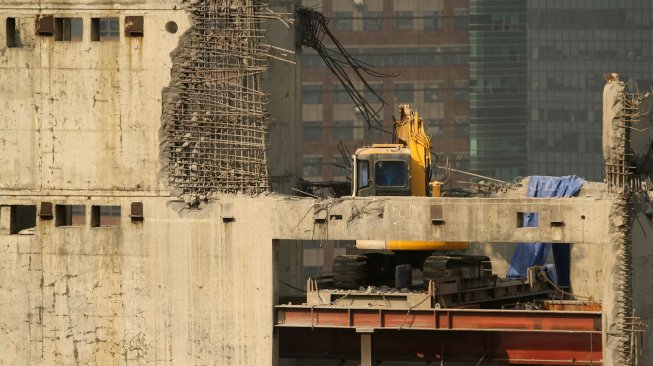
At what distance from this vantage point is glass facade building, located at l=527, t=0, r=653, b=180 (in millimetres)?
154750

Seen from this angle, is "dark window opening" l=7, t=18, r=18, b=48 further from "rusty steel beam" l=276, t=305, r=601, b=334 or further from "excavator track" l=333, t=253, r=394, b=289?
"excavator track" l=333, t=253, r=394, b=289

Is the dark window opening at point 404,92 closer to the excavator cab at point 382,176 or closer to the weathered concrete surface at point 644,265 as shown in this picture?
the excavator cab at point 382,176

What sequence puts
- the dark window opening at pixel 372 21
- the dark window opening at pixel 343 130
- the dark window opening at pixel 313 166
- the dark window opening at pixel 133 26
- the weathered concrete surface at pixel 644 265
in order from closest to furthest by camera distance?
1. the weathered concrete surface at pixel 644 265
2. the dark window opening at pixel 133 26
3. the dark window opening at pixel 313 166
4. the dark window opening at pixel 343 130
5. the dark window opening at pixel 372 21

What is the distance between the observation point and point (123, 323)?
43719mm

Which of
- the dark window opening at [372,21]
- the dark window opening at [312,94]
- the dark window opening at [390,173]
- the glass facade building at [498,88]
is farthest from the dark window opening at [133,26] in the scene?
the glass facade building at [498,88]

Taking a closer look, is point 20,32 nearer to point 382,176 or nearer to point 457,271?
point 382,176

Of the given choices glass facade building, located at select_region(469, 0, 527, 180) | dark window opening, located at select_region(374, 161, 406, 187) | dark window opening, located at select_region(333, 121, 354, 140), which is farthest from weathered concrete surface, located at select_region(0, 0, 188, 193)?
glass facade building, located at select_region(469, 0, 527, 180)

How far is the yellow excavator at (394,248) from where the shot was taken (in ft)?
148

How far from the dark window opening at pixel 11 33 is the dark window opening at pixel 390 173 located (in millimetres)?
11279

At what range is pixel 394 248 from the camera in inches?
1823

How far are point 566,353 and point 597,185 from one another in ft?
34.1

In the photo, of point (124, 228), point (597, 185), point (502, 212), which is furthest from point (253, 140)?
point (597, 185)

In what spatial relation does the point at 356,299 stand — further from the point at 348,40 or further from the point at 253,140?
the point at 348,40

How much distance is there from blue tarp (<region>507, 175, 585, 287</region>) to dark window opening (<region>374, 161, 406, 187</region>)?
5.36 m
